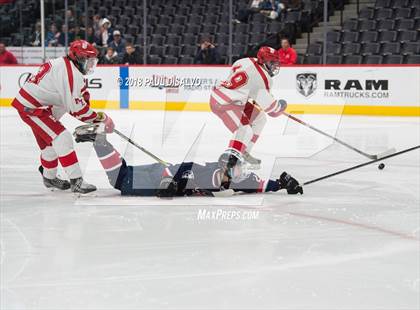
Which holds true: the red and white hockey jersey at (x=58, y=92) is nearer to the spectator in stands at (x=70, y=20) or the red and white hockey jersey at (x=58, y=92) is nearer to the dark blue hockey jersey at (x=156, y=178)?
the dark blue hockey jersey at (x=156, y=178)

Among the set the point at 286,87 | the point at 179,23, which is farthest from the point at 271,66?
the point at 179,23

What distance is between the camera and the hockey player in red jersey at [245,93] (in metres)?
6.30

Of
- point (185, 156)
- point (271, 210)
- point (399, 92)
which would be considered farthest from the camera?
point (399, 92)

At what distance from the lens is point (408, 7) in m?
13.7

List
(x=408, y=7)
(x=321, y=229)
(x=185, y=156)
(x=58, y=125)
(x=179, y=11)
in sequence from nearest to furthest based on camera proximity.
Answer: (x=321, y=229) → (x=58, y=125) → (x=185, y=156) → (x=408, y=7) → (x=179, y=11)

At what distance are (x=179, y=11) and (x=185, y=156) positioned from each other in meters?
9.02

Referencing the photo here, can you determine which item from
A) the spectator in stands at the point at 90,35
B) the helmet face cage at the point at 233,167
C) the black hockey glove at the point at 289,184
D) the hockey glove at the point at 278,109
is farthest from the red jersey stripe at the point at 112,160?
the spectator in stands at the point at 90,35

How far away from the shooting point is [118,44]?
590 inches

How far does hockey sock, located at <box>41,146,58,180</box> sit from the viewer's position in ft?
19.4

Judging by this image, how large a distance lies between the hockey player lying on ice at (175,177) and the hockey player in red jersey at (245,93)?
15.9 inches

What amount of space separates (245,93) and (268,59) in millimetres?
323

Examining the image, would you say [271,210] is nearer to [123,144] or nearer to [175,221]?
[175,221]

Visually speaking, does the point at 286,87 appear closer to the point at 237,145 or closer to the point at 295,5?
the point at 295,5

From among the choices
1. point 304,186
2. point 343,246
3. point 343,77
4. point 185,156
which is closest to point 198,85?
point 343,77
